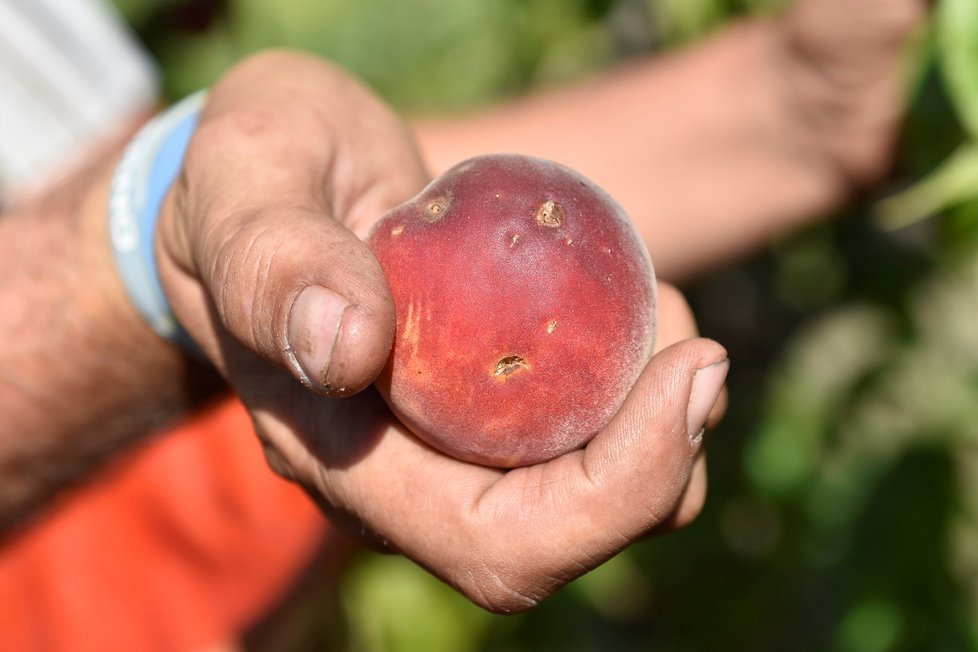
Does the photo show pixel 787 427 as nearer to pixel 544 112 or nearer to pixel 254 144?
pixel 544 112

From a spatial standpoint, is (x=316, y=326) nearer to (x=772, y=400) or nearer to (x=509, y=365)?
(x=509, y=365)

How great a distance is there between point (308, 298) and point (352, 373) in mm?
117

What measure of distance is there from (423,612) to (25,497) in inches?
61.5

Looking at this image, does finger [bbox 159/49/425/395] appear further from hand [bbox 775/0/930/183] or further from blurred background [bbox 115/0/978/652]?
hand [bbox 775/0/930/183]

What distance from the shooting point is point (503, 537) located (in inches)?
58.7

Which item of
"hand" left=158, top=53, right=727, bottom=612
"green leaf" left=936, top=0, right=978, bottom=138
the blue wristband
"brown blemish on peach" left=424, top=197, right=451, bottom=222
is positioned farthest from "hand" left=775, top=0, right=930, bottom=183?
the blue wristband

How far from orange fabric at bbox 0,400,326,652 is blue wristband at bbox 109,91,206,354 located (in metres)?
0.79

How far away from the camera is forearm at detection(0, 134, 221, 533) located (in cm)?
225

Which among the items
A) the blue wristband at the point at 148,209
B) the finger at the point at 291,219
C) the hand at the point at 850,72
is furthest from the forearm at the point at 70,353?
the hand at the point at 850,72

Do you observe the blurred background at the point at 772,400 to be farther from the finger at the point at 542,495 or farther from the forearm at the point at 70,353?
the forearm at the point at 70,353

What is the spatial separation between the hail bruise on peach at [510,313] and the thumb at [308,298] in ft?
0.41

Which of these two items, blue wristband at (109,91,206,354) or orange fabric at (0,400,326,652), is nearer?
blue wristband at (109,91,206,354)

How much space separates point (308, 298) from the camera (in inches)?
51.3

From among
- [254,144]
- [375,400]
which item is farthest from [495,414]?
[254,144]
